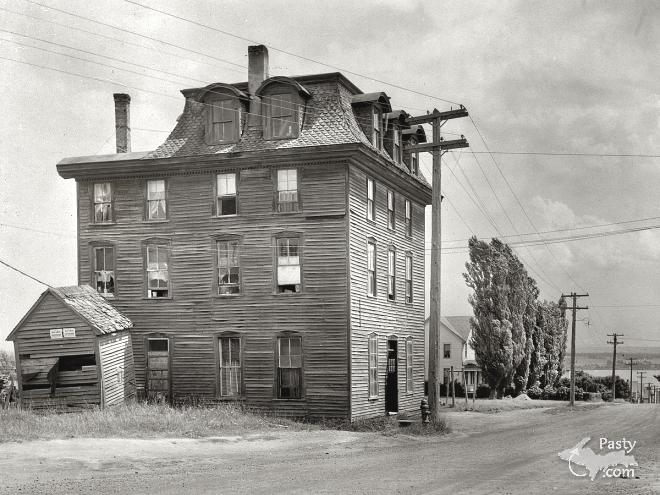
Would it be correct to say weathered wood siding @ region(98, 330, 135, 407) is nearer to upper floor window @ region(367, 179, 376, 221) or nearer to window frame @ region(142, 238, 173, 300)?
window frame @ region(142, 238, 173, 300)

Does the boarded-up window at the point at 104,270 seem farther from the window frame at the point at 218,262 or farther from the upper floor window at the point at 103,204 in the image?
the window frame at the point at 218,262

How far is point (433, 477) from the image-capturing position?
643 inches

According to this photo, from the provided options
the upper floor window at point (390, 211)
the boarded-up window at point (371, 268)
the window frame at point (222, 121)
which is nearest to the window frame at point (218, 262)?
the window frame at point (222, 121)

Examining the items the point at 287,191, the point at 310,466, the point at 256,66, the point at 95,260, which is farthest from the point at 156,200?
the point at 310,466

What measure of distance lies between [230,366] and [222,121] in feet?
29.7

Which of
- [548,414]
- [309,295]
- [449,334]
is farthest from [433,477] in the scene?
[449,334]

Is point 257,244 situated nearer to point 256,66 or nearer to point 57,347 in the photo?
point 256,66

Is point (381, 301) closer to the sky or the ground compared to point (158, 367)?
closer to the sky

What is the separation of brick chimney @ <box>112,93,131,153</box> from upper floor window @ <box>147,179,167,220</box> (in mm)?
3146

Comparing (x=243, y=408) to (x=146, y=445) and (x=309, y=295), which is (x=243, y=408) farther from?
(x=146, y=445)

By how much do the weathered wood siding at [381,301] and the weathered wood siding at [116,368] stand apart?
26.4 ft

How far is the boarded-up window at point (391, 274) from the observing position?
3362 centimetres

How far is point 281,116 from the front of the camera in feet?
99.3

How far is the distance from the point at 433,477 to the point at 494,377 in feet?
143
